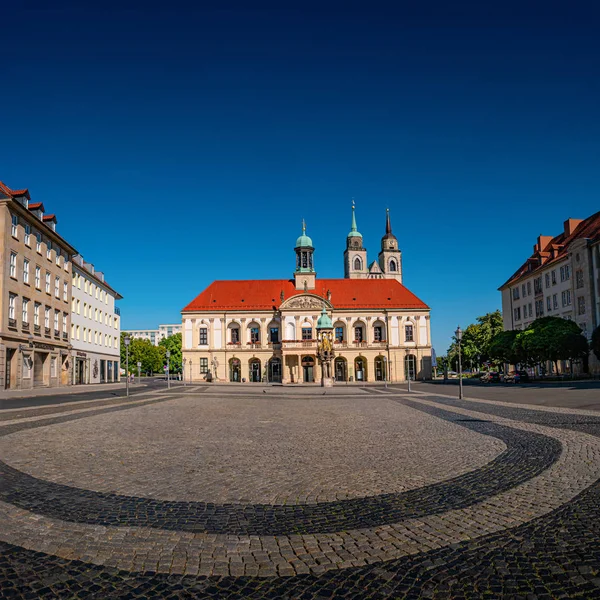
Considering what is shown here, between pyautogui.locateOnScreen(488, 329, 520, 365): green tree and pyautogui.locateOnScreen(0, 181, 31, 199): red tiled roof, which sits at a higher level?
pyautogui.locateOnScreen(0, 181, 31, 199): red tiled roof

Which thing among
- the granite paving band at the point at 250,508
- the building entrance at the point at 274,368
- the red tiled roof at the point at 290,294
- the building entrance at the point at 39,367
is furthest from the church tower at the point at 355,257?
the granite paving band at the point at 250,508

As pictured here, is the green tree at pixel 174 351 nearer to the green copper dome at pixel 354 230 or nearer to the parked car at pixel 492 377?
the green copper dome at pixel 354 230

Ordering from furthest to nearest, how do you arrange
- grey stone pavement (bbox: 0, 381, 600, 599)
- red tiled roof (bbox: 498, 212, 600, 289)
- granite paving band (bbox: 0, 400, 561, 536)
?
red tiled roof (bbox: 498, 212, 600, 289) → granite paving band (bbox: 0, 400, 561, 536) → grey stone pavement (bbox: 0, 381, 600, 599)

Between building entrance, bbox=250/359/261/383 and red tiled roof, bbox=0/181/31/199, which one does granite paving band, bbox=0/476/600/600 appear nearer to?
red tiled roof, bbox=0/181/31/199

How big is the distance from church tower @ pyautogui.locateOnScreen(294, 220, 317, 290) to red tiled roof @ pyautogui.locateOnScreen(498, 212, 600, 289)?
92.7 ft

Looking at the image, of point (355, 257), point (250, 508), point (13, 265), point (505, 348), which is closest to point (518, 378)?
point (505, 348)

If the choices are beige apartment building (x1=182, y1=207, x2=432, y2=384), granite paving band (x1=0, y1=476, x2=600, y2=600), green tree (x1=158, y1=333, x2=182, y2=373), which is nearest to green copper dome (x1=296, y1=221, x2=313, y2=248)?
beige apartment building (x1=182, y1=207, x2=432, y2=384)

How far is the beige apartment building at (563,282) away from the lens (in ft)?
177

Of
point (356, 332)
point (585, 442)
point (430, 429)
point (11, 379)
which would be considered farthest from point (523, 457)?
point (356, 332)

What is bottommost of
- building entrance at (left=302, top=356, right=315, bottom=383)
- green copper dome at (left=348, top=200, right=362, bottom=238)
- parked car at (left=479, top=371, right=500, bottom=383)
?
parked car at (left=479, top=371, right=500, bottom=383)

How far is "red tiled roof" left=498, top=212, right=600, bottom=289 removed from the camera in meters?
58.1

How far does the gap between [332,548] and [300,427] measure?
32.9ft

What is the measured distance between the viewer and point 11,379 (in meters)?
37.8

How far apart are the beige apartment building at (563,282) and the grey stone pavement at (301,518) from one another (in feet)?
157
